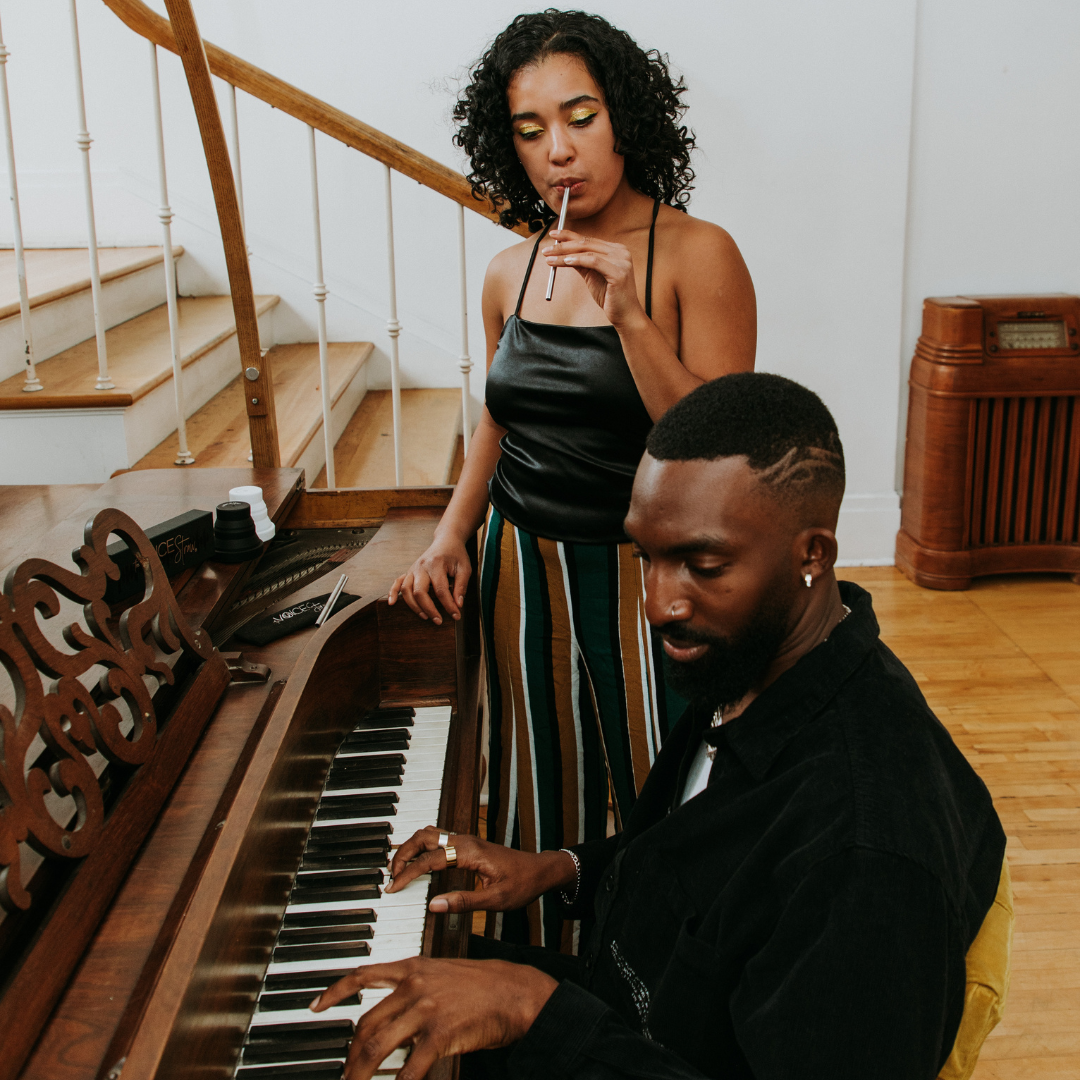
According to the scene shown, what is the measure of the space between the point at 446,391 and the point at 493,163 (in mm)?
2220

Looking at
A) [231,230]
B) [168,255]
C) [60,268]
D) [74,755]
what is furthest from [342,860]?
[60,268]

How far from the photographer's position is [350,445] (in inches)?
128

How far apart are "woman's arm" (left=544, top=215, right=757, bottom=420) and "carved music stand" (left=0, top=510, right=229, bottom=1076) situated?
2.26ft

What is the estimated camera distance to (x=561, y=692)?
1695 millimetres

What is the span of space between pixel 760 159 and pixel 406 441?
158 centimetres

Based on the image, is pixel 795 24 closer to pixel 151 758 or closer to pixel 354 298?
pixel 354 298

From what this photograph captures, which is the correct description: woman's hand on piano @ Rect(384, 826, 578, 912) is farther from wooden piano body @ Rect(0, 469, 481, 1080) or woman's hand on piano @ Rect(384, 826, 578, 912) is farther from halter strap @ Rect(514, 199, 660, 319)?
halter strap @ Rect(514, 199, 660, 319)

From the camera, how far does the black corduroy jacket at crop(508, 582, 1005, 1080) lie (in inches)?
28.0

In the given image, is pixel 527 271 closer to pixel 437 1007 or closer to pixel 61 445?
pixel 437 1007

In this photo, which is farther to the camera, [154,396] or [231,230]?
[154,396]

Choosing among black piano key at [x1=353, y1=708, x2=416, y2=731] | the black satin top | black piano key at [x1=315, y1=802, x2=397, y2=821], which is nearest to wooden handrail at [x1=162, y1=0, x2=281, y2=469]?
the black satin top

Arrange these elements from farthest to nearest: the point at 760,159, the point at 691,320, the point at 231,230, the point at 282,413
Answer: the point at 760,159 → the point at 282,413 → the point at 231,230 → the point at 691,320

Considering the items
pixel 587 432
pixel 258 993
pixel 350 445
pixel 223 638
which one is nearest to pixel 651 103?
pixel 587 432

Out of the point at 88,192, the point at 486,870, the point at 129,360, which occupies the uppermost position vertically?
the point at 88,192
